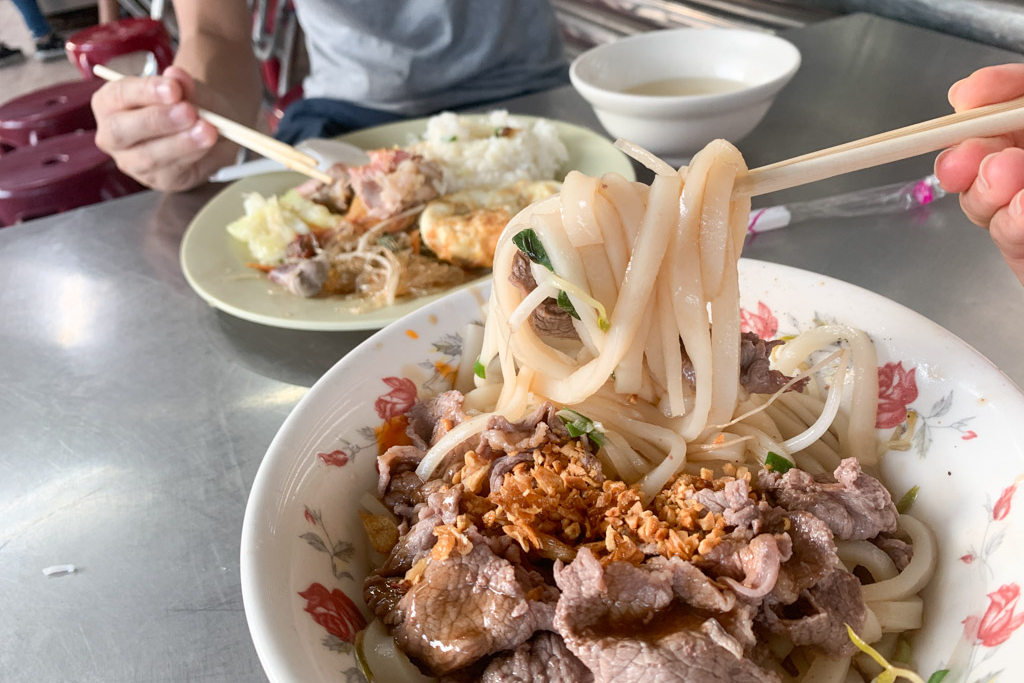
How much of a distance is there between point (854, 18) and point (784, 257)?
210 cm

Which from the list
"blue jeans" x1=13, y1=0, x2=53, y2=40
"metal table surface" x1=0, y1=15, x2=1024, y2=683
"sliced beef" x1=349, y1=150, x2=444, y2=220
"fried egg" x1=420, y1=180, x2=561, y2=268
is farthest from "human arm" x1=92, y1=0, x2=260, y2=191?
"blue jeans" x1=13, y1=0, x2=53, y2=40

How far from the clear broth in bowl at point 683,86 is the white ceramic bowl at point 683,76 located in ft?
0.06

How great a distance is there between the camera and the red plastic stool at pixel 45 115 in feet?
12.0

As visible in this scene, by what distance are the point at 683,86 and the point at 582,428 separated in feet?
6.02

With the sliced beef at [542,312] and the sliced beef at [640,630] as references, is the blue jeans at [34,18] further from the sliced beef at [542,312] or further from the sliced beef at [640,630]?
the sliced beef at [640,630]

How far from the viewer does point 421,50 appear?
313cm

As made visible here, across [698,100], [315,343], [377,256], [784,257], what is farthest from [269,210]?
[784,257]

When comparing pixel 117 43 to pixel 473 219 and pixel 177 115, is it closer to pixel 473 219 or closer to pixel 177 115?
pixel 177 115

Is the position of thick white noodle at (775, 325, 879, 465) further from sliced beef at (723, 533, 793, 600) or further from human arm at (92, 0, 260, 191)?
human arm at (92, 0, 260, 191)

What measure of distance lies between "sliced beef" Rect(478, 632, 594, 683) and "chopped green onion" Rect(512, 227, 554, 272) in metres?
0.55

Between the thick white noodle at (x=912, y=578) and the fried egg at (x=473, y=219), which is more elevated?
the thick white noodle at (x=912, y=578)

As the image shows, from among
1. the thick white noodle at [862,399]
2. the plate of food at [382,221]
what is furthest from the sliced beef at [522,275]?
the plate of food at [382,221]

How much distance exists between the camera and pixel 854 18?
11.2 feet

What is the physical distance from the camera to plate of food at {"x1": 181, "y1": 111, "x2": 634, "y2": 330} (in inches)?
77.1
